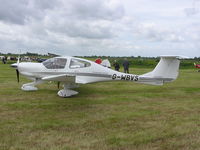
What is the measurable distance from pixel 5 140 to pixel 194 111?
5.46 meters

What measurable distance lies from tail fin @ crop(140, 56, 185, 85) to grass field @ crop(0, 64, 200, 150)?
4.71 ft

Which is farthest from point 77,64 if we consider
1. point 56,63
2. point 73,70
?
point 56,63

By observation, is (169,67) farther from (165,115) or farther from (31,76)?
(31,76)

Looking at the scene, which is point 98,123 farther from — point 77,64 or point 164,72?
point 164,72

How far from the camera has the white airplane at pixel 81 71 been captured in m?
8.99

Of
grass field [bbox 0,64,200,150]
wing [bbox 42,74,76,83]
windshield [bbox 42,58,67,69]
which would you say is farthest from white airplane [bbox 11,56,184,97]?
grass field [bbox 0,64,200,150]

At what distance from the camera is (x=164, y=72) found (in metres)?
9.70

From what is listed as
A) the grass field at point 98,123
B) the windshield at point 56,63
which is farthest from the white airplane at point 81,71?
the grass field at point 98,123

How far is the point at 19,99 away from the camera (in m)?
8.22

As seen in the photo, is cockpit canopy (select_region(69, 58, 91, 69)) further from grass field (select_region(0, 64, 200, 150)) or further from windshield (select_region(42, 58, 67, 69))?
grass field (select_region(0, 64, 200, 150))

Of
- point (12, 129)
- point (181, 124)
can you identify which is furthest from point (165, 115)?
point (12, 129)

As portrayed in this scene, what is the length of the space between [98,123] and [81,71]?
3.92 meters

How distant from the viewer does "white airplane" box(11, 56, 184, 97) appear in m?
8.99

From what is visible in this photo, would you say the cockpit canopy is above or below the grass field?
above
